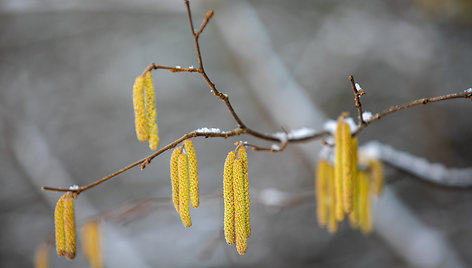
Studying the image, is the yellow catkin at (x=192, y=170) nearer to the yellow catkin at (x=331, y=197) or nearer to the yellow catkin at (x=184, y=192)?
the yellow catkin at (x=184, y=192)

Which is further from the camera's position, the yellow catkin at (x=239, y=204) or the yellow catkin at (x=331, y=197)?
the yellow catkin at (x=331, y=197)

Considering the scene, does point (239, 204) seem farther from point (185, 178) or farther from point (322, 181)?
point (322, 181)

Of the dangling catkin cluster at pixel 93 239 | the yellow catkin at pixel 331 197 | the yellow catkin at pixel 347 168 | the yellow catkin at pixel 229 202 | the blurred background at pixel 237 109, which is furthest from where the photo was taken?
the blurred background at pixel 237 109

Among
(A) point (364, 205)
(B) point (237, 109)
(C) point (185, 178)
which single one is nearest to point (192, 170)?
(C) point (185, 178)

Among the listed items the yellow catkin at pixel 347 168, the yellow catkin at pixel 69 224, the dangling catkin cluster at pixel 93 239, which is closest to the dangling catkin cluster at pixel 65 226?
the yellow catkin at pixel 69 224

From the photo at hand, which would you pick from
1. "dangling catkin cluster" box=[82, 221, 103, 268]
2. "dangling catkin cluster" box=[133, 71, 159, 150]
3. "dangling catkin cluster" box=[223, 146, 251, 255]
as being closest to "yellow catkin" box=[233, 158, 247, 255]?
"dangling catkin cluster" box=[223, 146, 251, 255]

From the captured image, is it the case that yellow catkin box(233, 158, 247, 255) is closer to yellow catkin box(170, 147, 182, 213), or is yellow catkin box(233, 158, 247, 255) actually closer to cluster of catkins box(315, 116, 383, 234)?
yellow catkin box(170, 147, 182, 213)

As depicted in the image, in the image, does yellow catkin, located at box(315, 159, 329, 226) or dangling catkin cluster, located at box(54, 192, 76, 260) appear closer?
dangling catkin cluster, located at box(54, 192, 76, 260)
